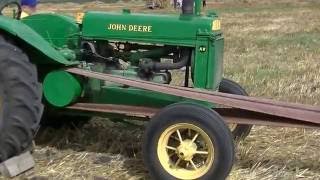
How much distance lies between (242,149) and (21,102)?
6.24 ft

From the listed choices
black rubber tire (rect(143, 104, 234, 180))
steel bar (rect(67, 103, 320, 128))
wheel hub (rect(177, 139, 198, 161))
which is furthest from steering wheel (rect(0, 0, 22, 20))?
wheel hub (rect(177, 139, 198, 161))

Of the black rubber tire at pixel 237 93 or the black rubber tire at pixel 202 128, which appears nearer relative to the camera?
the black rubber tire at pixel 202 128

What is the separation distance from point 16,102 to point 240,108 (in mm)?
1618

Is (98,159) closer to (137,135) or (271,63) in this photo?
(137,135)

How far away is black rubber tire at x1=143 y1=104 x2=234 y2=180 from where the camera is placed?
4051mm

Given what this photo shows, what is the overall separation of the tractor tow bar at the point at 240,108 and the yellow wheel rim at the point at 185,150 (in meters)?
0.28

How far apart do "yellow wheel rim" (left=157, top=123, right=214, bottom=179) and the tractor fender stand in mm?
1047


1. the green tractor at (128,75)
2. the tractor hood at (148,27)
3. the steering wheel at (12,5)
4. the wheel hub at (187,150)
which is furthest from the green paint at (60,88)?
the wheel hub at (187,150)

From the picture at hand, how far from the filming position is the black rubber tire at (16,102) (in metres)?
4.33

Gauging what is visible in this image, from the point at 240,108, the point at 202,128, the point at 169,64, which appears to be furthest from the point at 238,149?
the point at 202,128

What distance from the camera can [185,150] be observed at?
423cm

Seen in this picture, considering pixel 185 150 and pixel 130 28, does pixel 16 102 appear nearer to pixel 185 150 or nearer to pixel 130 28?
pixel 130 28

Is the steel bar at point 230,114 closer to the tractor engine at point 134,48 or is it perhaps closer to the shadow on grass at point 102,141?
the tractor engine at point 134,48

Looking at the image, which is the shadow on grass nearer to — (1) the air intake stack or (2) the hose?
(2) the hose
